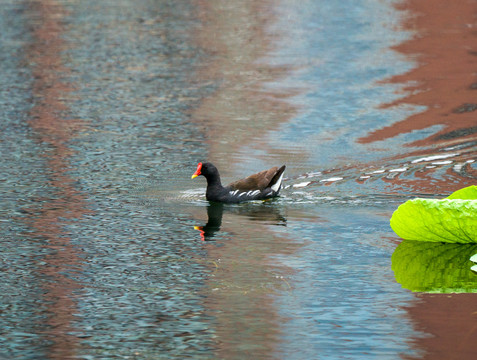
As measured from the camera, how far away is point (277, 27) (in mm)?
27047

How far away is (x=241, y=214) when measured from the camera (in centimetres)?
1111

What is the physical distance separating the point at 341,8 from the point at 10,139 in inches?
715

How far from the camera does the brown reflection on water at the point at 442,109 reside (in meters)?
6.73

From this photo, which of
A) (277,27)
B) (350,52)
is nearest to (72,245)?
(350,52)

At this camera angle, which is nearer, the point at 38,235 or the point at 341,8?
the point at 38,235

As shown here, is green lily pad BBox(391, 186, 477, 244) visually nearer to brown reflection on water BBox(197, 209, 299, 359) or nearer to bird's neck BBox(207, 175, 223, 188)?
brown reflection on water BBox(197, 209, 299, 359)

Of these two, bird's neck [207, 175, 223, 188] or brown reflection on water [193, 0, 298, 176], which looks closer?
bird's neck [207, 175, 223, 188]

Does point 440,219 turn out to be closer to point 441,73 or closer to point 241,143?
point 241,143

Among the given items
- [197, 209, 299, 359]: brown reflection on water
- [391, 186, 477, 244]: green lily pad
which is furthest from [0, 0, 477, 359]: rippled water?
[391, 186, 477, 244]: green lily pad

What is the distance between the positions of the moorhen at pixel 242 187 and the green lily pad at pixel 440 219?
273cm

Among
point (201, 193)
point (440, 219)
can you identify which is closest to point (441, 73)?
point (201, 193)

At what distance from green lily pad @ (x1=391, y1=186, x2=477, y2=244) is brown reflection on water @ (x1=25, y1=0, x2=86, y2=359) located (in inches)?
110

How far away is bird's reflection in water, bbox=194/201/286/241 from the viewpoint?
33.5 ft

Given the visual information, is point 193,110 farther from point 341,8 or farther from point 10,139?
point 341,8
